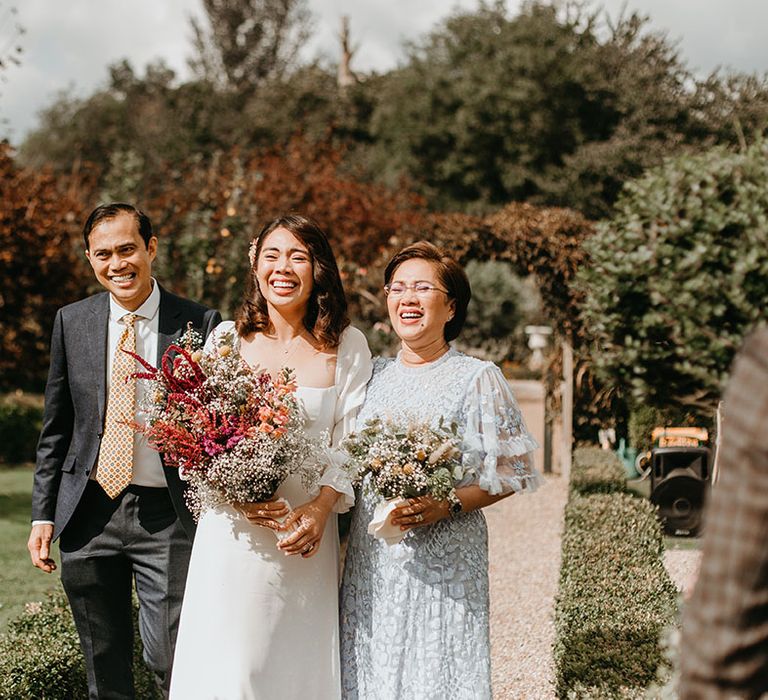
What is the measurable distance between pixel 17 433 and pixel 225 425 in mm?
12657

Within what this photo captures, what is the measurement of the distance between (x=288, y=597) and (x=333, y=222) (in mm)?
14324

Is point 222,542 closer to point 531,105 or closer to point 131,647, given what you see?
point 131,647

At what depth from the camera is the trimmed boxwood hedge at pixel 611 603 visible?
143 inches

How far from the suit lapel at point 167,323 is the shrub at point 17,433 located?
11643 mm

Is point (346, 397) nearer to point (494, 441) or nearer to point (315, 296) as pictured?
point (315, 296)

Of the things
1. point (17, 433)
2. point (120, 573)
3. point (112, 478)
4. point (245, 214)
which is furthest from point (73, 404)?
point (17, 433)

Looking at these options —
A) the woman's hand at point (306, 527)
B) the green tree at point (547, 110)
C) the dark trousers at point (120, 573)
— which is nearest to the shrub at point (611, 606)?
the woman's hand at point (306, 527)

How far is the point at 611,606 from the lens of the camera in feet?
14.2

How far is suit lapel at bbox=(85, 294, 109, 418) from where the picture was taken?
11.8 ft

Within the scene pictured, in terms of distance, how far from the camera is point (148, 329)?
3707mm

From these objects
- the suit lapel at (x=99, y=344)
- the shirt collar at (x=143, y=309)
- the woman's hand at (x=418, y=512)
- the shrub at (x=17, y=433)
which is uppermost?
the shirt collar at (x=143, y=309)

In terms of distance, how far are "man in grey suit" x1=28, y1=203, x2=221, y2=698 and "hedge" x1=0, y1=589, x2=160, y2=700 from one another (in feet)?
1.62

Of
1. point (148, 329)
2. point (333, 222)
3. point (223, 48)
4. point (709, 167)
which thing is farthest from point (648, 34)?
point (148, 329)

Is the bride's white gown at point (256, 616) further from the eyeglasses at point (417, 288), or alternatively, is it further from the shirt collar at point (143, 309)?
the shirt collar at point (143, 309)
